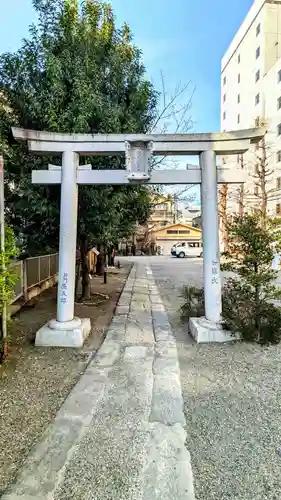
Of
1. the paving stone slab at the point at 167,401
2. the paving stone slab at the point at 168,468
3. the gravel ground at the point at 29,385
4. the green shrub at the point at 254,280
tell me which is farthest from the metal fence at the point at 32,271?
the paving stone slab at the point at 168,468

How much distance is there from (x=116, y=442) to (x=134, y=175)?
10.9 feet

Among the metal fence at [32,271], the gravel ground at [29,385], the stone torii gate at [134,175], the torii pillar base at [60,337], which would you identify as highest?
the stone torii gate at [134,175]

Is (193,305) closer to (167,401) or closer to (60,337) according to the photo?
(60,337)

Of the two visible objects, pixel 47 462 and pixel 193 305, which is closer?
pixel 47 462

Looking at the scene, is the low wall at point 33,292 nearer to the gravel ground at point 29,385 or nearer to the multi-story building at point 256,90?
the gravel ground at point 29,385

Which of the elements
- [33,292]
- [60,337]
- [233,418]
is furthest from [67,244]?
[33,292]

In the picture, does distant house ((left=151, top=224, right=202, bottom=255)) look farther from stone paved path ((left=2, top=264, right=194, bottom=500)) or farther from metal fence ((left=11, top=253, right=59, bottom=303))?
stone paved path ((left=2, top=264, right=194, bottom=500))

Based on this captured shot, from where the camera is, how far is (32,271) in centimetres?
767

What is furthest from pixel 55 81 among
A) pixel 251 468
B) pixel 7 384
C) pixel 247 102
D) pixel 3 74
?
pixel 247 102

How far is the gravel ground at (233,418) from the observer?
183 centimetres

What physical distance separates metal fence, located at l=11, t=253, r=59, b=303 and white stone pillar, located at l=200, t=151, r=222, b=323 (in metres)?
3.48

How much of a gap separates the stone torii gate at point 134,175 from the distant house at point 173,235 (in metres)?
36.0

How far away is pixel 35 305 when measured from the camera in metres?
7.04

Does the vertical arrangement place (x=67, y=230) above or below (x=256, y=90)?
below
